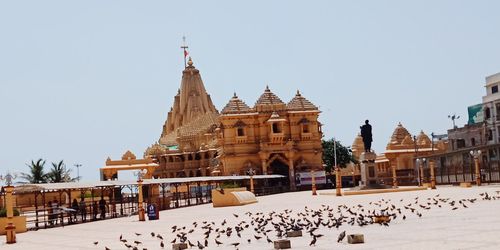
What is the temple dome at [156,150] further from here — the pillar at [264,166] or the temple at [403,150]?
the temple at [403,150]

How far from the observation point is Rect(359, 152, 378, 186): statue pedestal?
46594mm

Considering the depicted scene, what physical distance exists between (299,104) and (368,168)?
2817cm

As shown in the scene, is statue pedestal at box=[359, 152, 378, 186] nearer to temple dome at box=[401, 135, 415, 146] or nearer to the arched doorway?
the arched doorway

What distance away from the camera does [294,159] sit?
7200cm

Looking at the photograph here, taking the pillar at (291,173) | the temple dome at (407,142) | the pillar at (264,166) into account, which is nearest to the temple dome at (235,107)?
the pillar at (264,166)

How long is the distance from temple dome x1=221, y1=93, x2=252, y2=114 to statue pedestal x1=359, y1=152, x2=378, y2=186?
26.8 m

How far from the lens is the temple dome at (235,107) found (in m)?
72.2

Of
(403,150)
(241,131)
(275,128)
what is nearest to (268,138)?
(275,128)

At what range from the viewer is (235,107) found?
238 feet

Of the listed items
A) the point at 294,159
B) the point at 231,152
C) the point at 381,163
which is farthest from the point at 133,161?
the point at 381,163

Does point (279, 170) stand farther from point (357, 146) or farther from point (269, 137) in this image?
point (357, 146)

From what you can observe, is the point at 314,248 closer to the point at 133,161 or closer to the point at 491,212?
the point at 491,212

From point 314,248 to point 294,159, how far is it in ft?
190

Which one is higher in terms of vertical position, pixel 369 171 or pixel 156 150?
pixel 156 150
